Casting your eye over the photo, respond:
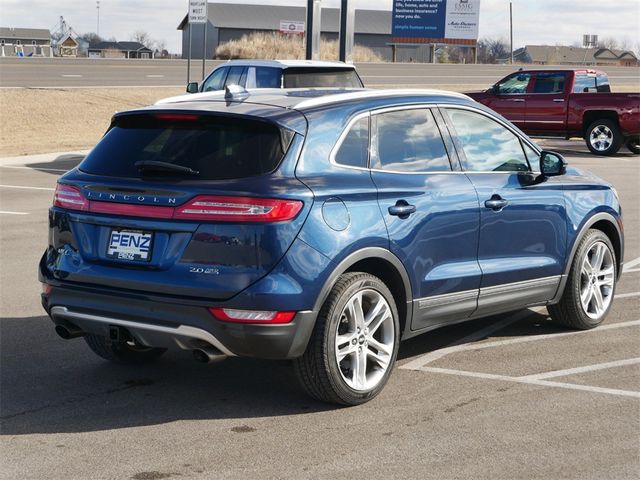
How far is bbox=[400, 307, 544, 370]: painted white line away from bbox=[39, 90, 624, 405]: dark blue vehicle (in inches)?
16.3

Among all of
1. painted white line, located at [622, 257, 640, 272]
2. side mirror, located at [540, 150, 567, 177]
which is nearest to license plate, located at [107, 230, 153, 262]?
side mirror, located at [540, 150, 567, 177]

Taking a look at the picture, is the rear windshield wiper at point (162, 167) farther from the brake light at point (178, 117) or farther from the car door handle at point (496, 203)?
the car door handle at point (496, 203)

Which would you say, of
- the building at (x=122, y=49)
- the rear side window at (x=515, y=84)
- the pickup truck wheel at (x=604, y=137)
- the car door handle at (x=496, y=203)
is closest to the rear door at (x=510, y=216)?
the car door handle at (x=496, y=203)

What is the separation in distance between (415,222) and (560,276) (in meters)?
1.77

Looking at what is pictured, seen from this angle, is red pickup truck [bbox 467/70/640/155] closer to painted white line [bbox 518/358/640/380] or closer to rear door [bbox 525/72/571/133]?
rear door [bbox 525/72/571/133]

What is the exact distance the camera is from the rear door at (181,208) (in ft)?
17.8

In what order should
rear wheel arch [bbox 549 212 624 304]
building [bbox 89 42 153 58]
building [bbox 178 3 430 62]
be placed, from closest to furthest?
rear wheel arch [bbox 549 212 624 304] → building [bbox 178 3 430 62] → building [bbox 89 42 153 58]

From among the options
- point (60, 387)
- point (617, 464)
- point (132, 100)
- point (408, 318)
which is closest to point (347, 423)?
point (408, 318)

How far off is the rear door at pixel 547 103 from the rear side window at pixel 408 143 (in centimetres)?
1934

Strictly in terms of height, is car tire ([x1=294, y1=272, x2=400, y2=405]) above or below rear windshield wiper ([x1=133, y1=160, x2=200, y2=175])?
below

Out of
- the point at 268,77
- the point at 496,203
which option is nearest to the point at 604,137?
the point at 268,77

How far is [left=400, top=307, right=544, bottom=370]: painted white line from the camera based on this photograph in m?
6.93

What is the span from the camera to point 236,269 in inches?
213

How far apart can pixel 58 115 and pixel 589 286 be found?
24548 millimetres
